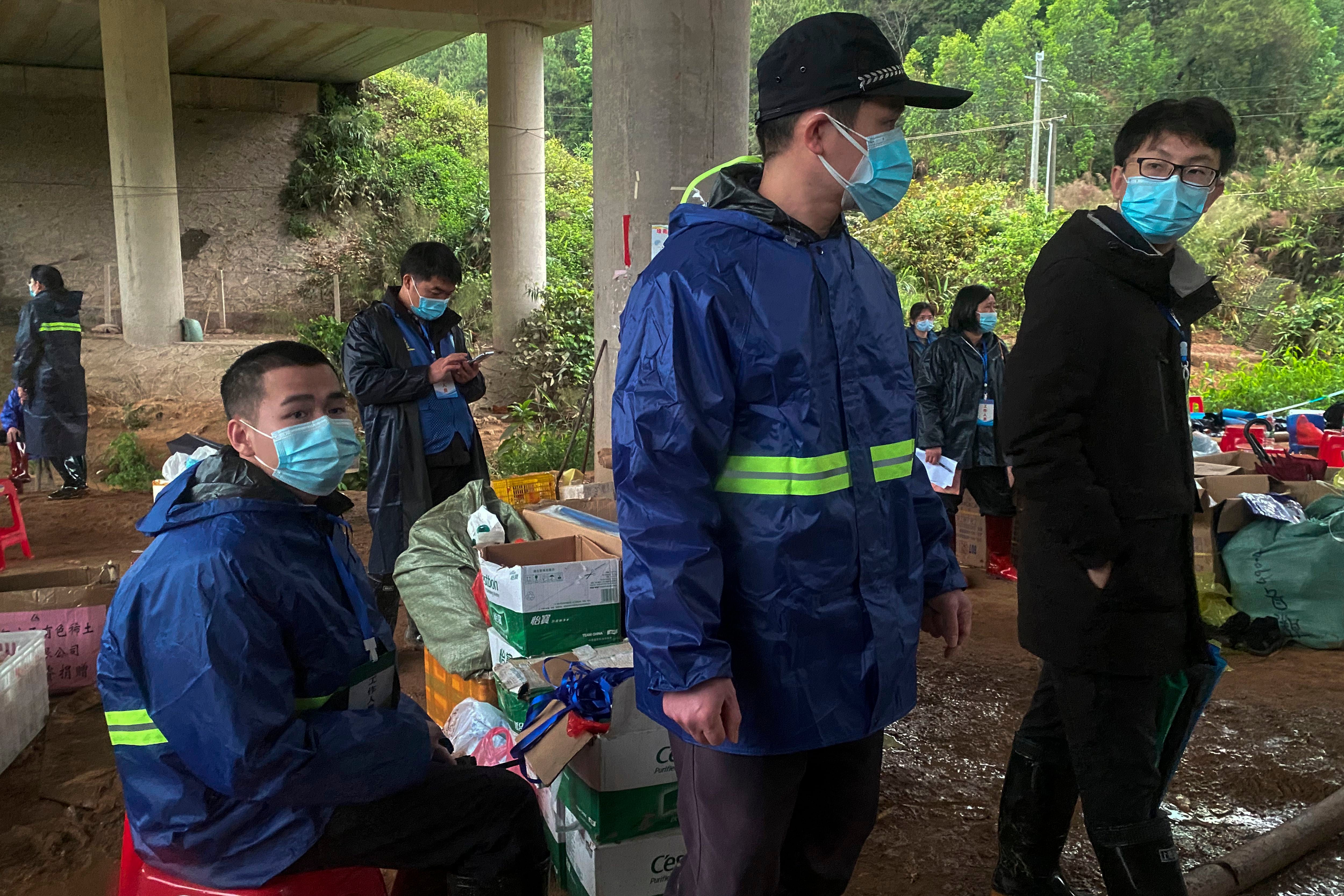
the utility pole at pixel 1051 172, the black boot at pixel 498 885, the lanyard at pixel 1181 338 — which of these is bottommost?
the black boot at pixel 498 885

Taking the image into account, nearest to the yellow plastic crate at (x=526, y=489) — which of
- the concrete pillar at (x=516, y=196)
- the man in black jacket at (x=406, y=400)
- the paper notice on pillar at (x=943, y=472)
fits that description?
the man in black jacket at (x=406, y=400)

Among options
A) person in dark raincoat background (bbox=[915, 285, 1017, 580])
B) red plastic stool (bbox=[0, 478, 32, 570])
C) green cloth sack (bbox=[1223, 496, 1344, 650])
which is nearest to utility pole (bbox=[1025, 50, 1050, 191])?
person in dark raincoat background (bbox=[915, 285, 1017, 580])

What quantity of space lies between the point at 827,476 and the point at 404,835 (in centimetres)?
117

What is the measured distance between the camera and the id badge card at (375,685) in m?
2.18

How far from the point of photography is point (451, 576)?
13.3 feet

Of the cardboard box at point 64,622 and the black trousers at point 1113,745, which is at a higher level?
the black trousers at point 1113,745

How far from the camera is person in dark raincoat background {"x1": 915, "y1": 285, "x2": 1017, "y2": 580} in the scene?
248 inches

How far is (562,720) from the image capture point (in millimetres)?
2523

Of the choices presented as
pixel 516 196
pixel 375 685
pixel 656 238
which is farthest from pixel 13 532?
pixel 516 196

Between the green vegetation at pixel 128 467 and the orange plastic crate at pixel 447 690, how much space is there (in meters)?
7.37

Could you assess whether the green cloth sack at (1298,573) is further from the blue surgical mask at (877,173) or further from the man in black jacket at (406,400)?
the blue surgical mask at (877,173)

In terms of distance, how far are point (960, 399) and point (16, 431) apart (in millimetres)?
8193

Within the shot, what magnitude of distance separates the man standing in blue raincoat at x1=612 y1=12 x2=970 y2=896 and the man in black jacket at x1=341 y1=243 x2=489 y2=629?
2960mm

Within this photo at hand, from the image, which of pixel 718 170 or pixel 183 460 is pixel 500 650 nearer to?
pixel 183 460
